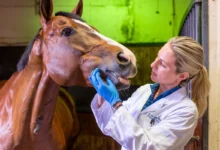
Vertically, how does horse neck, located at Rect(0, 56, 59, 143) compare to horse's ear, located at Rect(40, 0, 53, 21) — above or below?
below

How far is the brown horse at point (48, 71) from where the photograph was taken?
4.71 feet

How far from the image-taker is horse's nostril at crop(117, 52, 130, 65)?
1377 mm

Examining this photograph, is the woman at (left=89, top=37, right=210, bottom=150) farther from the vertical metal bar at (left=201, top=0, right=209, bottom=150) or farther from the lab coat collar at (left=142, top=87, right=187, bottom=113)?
the vertical metal bar at (left=201, top=0, right=209, bottom=150)

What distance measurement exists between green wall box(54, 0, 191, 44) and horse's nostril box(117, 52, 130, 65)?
2.75m

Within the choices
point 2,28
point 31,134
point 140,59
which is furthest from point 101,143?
point 31,134

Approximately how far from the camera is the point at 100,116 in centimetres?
161

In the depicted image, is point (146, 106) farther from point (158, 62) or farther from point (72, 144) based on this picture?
point (72, 144)

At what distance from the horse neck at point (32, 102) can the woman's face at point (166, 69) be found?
514 mm

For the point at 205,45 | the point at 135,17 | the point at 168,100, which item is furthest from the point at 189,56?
the point at 135,17

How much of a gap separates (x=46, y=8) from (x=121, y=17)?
→ 2622 millimetres

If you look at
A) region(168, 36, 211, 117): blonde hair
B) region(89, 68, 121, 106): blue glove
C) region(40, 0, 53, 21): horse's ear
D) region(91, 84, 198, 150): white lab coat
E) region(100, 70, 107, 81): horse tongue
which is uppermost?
region(40, 0, 53, 21): horse's ear

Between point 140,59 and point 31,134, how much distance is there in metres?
2.62

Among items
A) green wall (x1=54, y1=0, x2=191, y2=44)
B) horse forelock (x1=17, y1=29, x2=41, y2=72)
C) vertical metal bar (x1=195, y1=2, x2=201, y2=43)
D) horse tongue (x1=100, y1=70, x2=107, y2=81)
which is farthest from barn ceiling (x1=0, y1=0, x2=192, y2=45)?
horse tongue (x1=100, y1=70, x2=107, y2=81)

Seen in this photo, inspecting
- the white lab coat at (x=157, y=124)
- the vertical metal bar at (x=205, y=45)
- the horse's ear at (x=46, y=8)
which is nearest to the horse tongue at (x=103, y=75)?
the white lab coat at (x=157, y=124)
